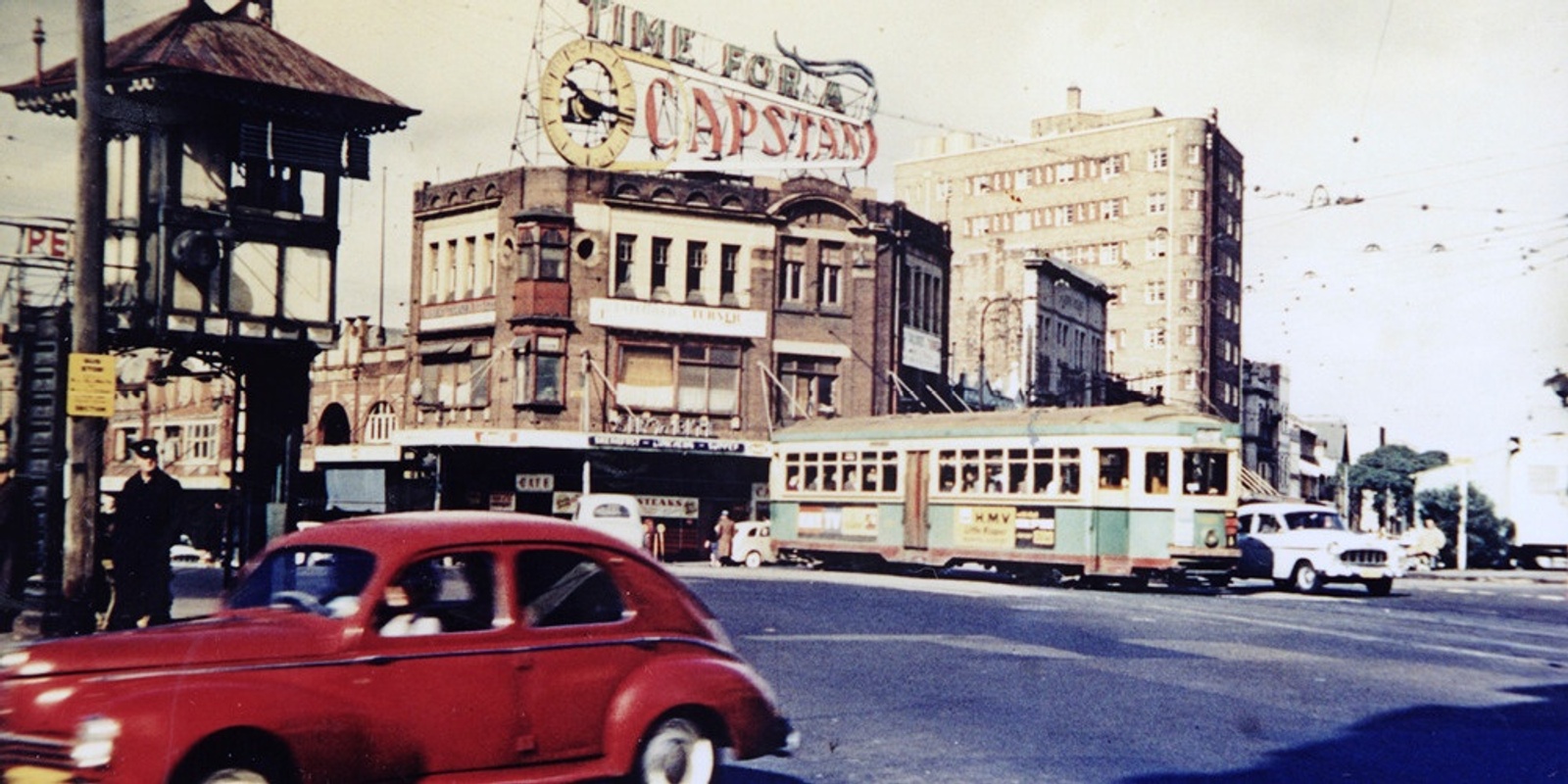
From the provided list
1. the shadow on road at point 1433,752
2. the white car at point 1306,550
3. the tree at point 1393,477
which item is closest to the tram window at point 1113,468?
the white car at point 1306,550

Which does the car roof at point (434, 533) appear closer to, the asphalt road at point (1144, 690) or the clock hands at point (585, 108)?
the asphalt road at point (1144, 690)

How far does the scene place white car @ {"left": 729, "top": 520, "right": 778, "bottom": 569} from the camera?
3800cm

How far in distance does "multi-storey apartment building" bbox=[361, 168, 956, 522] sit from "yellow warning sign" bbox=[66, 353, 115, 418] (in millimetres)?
29841

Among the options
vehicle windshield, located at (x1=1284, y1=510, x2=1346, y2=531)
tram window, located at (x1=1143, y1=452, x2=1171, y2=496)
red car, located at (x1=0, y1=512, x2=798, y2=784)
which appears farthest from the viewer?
vehicle windshield, located at (x1=1284, y1=510, x2=1346, y2=531)

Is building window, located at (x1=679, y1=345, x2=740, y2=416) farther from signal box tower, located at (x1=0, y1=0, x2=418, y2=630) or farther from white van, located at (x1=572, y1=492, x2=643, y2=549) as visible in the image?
signal box tower, located at (x1=0, y1=0, x2=418, y2=630)

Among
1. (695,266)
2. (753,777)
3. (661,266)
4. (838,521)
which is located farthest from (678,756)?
(695,266)

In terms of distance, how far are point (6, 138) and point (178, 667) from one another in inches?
619

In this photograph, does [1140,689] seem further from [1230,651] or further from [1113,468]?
[1113,468]

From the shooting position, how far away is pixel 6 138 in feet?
62.4

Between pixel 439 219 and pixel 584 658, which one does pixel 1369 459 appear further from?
pixel 584 658

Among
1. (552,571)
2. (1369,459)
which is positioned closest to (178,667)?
(552,571)

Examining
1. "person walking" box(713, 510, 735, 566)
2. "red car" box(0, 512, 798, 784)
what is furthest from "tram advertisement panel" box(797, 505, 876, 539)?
"red car" box(0, 512, 798, 784)

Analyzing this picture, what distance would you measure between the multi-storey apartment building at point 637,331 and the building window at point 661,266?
7 cm

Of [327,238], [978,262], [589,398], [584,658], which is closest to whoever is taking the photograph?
[584,658]
